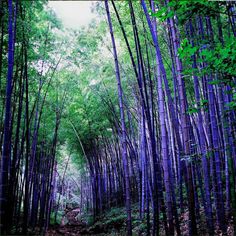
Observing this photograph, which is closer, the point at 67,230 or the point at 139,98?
the point at 139,98

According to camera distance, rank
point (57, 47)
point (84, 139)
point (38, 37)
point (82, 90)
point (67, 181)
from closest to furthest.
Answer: point (38, 37) < point (57, 47) < point (82, 90) < point (84, 139) < point (67, 181)

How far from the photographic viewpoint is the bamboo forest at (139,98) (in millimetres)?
2789

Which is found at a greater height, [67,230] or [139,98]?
[139,98]

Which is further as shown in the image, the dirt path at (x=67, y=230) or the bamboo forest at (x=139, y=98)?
the dirt path at (x=67, y=230)

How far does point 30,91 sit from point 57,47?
170 cm

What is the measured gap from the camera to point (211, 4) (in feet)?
6.31

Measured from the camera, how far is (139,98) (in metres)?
8.12

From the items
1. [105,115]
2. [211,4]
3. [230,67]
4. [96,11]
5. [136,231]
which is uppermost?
[96,11]

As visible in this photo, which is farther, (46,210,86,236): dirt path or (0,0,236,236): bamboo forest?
(46,210,86,236): dirt path

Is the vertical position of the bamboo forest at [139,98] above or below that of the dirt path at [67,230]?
above

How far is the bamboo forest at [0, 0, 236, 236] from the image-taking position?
279 centimetres

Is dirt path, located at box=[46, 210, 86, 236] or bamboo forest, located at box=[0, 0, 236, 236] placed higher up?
bamboo forest, located at box=[0, 0, 236, 236]

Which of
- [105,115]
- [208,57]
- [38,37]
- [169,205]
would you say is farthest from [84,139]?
[208,57]

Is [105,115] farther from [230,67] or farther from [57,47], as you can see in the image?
[230,67]
